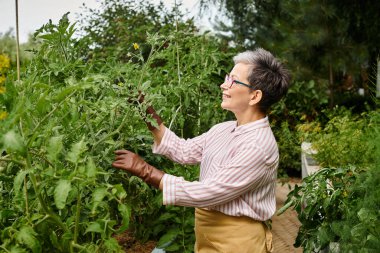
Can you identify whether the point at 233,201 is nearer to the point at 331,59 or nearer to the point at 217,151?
the point at 217,151

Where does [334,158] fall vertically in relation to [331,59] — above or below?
below

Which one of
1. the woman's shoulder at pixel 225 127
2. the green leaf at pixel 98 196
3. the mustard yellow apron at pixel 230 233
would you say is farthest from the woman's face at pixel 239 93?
the green leaf at pixel 98 196

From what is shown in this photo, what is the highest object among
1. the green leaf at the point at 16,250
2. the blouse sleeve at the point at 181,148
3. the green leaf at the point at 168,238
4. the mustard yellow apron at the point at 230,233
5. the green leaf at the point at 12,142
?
the green leaf at the point at 12,142

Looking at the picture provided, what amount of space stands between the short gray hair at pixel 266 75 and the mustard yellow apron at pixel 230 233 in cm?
51

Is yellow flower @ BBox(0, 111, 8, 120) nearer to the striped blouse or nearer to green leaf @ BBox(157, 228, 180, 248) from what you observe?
the striped blouse

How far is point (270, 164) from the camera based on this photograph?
2.32 metres

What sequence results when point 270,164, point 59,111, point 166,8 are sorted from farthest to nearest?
1. point 166,8
2. point 270,164
3. point 59,111

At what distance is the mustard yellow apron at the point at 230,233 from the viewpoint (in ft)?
7.75

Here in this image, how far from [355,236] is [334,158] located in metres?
2.90

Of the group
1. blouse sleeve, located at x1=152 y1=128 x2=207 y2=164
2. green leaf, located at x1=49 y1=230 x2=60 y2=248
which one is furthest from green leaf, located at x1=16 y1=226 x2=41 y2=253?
blouse sleeve, located at x1=152 y1=128 x2=207 y2=164

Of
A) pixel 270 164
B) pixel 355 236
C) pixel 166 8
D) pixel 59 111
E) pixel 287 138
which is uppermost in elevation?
pixel 166 8

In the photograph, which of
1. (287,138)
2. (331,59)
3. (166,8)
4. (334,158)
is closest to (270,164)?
(334,158)

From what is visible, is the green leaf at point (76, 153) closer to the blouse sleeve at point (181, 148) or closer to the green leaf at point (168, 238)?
the blouse sleeve at point (181, 148)

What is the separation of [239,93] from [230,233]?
597 mm
